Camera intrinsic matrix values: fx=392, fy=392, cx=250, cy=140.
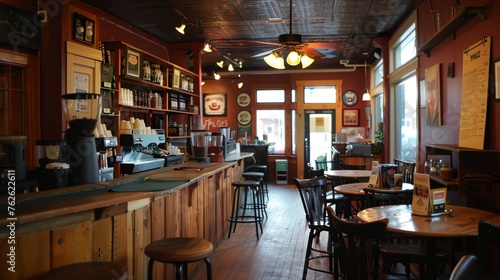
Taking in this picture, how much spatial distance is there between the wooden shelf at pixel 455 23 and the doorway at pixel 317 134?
19.1 feet

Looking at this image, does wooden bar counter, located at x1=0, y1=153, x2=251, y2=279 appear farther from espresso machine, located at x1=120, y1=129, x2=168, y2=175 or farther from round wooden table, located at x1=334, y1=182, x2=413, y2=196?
espresso machine, located at x1=120, y1=129, x2=168, y2=175

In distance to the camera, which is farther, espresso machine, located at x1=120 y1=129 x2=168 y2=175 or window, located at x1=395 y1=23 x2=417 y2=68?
window, located at x1=395 y1=23 x2=417 y2=68

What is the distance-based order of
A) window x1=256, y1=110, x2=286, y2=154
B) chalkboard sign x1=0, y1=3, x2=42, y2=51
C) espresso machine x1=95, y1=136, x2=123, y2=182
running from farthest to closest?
window x1=256, y1=110, x2=286, y2=154
espresso machine x1=95, y1=136, x2=123, y2=182
chalkboard sign x1=0, y1=3, x2=42, y2=51

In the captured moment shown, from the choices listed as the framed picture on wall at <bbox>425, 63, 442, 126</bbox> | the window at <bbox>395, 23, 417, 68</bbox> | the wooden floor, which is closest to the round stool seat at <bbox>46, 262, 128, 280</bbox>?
the wooden floor

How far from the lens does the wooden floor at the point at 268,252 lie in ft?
12.7

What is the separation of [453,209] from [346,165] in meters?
3.95

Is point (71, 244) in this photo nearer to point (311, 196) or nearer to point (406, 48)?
point (311, 196)

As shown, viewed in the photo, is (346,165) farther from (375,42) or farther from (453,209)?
(453,209)

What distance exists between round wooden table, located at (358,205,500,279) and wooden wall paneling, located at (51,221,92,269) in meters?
1.80

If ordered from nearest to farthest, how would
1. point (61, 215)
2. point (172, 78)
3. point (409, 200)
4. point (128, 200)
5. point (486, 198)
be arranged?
point (61, 215)
point (128, 200)
point (486, 198)
point (409, 200)
point (172, 78)

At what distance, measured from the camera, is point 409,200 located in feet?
12.4

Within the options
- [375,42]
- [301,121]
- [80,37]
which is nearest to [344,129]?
[301,121]

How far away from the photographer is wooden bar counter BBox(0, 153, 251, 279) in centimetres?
175

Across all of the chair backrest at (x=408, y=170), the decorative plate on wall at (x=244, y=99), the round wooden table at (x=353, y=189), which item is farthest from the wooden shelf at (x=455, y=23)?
the decorative plate on wall at (x=244, y=99)
